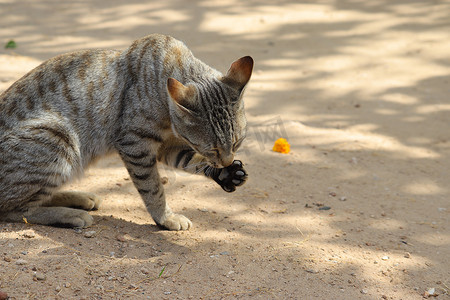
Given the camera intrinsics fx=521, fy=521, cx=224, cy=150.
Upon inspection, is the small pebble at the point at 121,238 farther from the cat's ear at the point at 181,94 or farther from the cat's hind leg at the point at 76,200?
the cat's ear at the point at 181,94

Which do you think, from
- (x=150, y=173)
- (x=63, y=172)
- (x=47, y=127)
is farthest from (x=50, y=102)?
(x=150, y=173)

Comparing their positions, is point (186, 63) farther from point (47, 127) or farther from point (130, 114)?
point (47, 127)

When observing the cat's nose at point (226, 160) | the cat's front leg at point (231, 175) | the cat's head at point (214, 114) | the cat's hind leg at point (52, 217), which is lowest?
the cat's hind leg at point (52, 217)

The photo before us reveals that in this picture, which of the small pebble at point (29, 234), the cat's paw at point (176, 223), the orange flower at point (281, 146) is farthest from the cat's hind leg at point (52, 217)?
the orange flower at point (281, 146)

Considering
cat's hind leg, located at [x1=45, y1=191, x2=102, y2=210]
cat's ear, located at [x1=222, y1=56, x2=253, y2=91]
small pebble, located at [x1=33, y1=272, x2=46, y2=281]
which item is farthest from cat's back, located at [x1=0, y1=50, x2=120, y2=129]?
small pebble, located at [x1=33, y1=272, x2=46, y2=281]

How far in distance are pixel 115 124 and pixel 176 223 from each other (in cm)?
95

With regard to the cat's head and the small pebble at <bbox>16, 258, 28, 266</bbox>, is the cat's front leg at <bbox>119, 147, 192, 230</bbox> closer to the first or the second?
the cat's head

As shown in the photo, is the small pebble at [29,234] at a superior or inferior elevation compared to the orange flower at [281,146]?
superior

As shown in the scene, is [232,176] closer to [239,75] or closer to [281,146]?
[239,75]

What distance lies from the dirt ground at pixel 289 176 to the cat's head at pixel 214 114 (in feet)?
2.61

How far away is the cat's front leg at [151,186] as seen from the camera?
13.5 feet

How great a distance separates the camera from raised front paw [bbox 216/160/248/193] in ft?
13.9

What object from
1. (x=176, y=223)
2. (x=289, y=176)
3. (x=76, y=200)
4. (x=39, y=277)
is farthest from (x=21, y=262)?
(x=289, y=176)

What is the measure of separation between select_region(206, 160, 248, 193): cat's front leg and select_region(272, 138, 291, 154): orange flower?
55.9 inches
